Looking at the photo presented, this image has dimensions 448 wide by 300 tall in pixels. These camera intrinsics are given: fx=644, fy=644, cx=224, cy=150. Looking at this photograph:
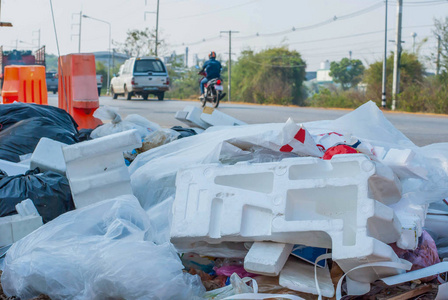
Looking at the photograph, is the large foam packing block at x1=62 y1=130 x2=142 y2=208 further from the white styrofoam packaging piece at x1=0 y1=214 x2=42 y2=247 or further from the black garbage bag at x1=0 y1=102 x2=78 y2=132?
the black garbage bag at x1=0 y1=102 x2=78 y2=132

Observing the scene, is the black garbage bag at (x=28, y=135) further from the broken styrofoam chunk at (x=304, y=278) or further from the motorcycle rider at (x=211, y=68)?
the motorcycle rider at (x=211, y=68)

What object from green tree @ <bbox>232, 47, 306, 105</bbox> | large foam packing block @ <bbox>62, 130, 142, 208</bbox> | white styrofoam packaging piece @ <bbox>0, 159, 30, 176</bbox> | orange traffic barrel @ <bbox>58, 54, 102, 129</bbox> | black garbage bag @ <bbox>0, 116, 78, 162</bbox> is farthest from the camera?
green tree @ <bbox>232, 47, 306, 105</bbox>

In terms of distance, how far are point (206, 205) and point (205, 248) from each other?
0.71 ft

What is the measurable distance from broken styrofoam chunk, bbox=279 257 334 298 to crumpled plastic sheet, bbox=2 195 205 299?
14.8 inches

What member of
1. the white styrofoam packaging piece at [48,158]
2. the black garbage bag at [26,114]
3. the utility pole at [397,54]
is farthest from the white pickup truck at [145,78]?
the white styrofoam packaging piece at [48,158]

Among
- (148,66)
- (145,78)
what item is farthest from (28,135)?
(148,66)

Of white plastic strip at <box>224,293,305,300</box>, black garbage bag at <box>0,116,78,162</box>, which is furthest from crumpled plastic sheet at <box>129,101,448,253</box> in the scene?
black garbage bag at <box>0,116,78,162</box>

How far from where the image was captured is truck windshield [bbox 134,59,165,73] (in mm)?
27984

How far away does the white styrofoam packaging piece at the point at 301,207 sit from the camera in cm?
269

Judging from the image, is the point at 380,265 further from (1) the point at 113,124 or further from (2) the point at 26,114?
(2) the point at 26,114

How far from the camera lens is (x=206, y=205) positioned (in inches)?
120

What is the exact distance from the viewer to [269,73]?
49.6m

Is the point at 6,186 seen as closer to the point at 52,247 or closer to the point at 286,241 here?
the point at 52,247

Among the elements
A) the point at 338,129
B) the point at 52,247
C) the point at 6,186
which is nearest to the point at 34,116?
the point at 6,186
